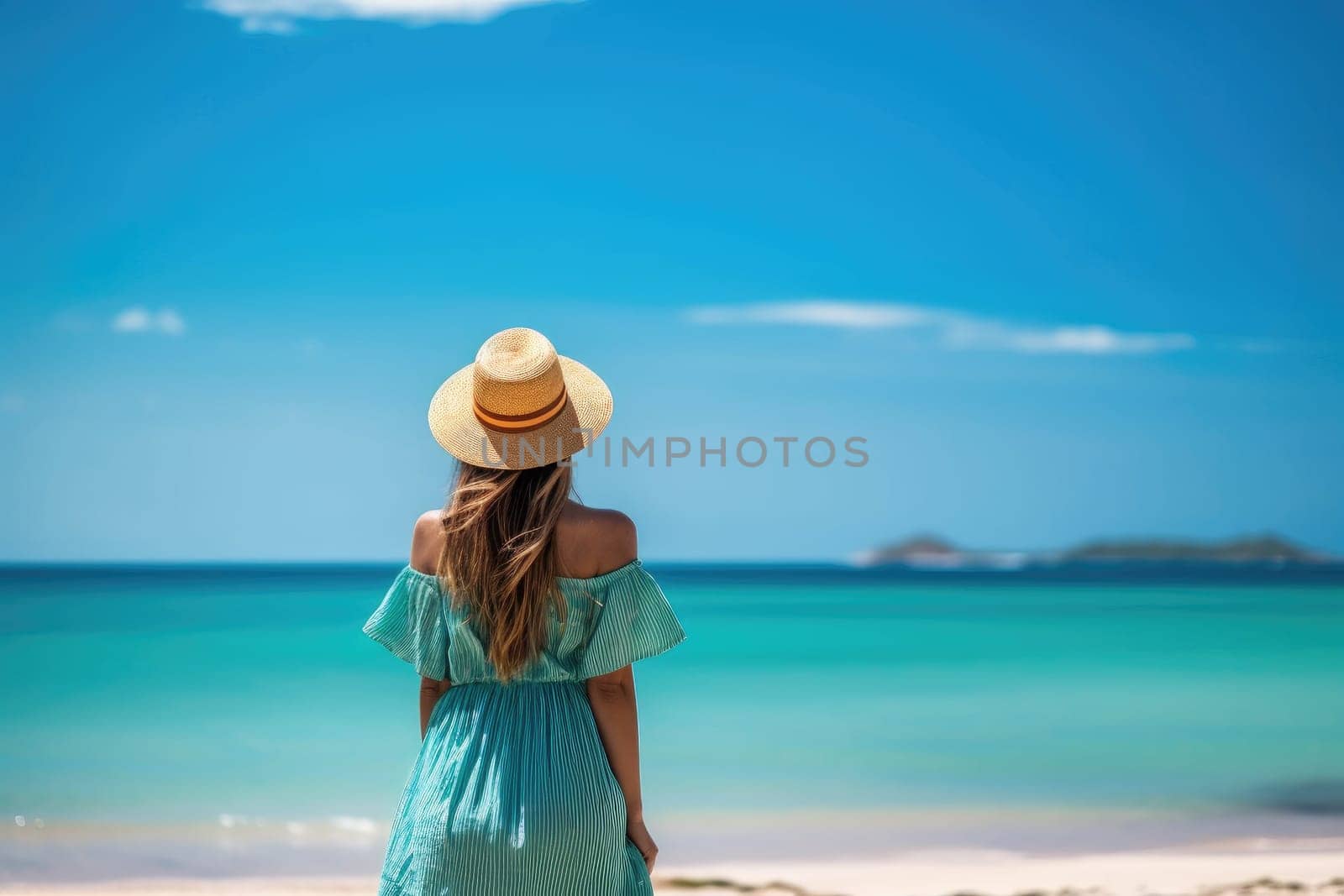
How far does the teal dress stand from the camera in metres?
1.62

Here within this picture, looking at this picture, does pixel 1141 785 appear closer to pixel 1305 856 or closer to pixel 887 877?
pixel 1305 856

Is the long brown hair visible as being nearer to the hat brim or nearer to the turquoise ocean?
the hat brim

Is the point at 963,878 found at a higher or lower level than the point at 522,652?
lower


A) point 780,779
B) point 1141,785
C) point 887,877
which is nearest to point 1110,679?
point 1141,785

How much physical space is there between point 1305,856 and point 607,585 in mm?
4153

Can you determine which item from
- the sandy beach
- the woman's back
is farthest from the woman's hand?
the sandy beach

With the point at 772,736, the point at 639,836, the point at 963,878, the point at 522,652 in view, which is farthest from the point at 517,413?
the point at 772,736

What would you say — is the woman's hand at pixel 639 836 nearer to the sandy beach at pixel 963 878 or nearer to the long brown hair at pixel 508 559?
the long brown hair at pixel 508 559

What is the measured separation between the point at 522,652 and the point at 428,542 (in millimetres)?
221

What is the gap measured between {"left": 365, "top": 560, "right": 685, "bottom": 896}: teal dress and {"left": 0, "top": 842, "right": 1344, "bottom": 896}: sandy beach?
282cm

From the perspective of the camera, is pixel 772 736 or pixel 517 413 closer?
pixel 517 413

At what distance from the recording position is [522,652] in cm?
167

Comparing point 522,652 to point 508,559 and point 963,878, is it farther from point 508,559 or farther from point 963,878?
point 963,878

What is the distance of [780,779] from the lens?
21.4 ft
